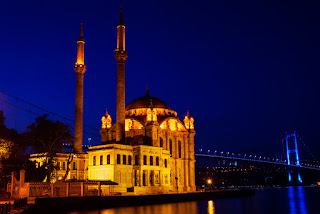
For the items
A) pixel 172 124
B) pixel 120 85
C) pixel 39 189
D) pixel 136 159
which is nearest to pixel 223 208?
pixel 136 159

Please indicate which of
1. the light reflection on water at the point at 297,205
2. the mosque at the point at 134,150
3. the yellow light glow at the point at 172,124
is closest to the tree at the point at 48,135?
the mosque at the point at 134,150

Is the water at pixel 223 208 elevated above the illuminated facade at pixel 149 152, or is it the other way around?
the illuminated facade at pixel 149 152

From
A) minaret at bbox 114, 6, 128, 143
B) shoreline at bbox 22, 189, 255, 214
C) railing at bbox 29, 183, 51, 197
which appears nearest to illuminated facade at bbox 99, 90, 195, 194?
minaret at bbox 114, 6, 128, 143

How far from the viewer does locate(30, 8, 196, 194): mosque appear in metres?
57.5

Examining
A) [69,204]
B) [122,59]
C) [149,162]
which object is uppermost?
[122,59]

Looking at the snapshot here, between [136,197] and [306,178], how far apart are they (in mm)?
148107

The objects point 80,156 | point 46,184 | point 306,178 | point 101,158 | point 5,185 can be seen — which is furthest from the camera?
point 306,178

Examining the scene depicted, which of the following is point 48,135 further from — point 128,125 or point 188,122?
point 188,122

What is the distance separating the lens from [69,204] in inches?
1585

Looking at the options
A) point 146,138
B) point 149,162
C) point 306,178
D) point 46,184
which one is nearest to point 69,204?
point 46,184

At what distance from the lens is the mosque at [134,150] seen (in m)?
57.5

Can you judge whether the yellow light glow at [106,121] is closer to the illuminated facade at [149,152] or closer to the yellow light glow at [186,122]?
the illuminated facade at [149,152]

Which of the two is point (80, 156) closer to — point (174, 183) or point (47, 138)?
point (47, 138)

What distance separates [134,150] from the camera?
60281mm
